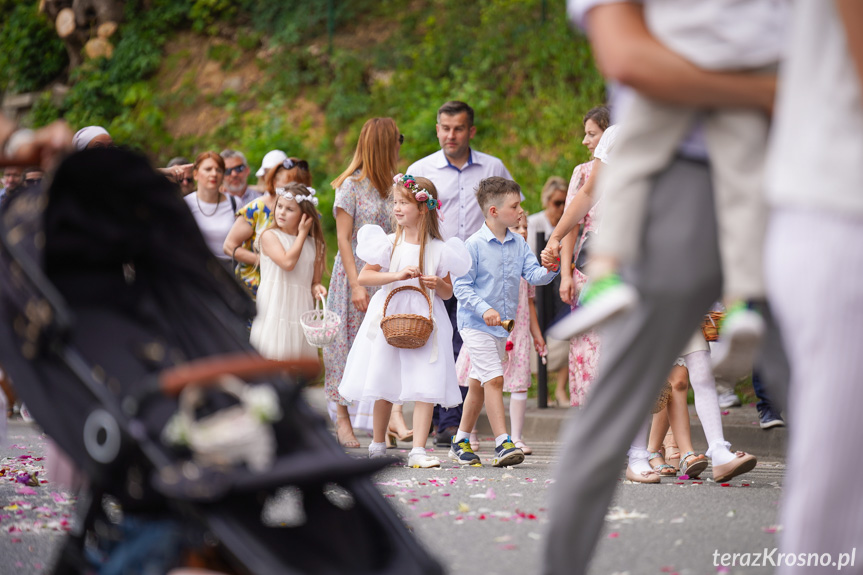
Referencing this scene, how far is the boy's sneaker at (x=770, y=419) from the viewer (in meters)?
7.64

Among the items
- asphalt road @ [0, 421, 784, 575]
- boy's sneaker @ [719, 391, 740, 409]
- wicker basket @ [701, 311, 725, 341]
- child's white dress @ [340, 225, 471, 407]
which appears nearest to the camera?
asphalt road @ [0, 421, 784, 575]

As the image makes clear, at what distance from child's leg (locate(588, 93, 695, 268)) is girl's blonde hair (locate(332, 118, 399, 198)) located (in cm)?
579

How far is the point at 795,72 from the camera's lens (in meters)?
2.19

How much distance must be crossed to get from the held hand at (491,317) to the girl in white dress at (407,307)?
395 mm

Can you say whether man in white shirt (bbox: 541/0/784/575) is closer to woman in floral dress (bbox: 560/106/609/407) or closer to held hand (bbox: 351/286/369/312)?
woman in floral dress (bbox: 560/106/609/407)

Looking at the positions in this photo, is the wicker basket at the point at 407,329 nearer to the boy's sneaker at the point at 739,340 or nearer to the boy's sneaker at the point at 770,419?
the boy's sneaker at the point at 770,419

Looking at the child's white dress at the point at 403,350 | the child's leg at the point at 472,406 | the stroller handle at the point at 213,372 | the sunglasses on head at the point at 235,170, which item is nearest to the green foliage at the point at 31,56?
the sunglasses on head at the point at 235,170

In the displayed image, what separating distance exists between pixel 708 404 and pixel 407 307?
2.34m

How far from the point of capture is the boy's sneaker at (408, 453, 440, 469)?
22.2ft

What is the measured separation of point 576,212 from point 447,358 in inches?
54.7

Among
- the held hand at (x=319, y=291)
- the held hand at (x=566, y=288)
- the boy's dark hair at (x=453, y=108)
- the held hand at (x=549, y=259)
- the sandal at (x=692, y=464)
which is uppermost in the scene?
the boy's dark hair at (x=453, y=108)

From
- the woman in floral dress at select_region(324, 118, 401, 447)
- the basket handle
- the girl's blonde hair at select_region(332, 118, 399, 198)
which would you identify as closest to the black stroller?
the basket handle

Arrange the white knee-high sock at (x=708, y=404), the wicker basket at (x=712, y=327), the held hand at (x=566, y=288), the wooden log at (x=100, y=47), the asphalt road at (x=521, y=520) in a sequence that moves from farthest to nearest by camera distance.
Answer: the wooden log at (x=100, y=47)
the held hand at (x=566, y=288)
the wicker basket at (x=712, y=327)
the white knee-high sock at (x=708, y=404)
the asphalt road at (x=521, y=520)

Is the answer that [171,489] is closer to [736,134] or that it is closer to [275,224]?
[736,134]
